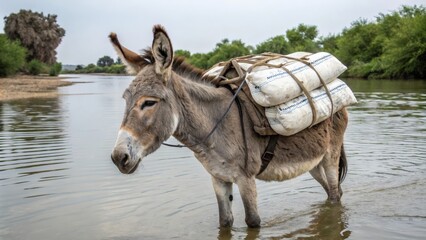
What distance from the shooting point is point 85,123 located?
51.3 feet

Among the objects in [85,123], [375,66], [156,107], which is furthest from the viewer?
[375,66]

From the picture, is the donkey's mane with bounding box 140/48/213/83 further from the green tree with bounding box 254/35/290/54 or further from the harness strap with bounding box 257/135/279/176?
the green tree with bounding box 254/35/290/54

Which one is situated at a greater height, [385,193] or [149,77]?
[149,77]

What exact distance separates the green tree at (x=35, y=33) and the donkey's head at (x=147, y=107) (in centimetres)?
9458

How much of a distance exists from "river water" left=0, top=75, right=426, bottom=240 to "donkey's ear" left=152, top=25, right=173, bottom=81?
4.79 ft

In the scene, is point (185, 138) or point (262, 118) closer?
point (185, 138)

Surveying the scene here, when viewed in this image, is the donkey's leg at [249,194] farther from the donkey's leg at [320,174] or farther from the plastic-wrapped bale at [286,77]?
the donkey's leg at [320,174]

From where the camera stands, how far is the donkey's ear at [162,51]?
3.95m

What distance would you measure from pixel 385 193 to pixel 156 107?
439 centimetres

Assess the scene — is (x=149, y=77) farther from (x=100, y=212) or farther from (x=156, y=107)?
(x=100, y=212)

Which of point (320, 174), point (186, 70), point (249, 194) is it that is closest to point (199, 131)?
point (186, 70)

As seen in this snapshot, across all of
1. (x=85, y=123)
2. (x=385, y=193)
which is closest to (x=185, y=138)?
(x=385, y=193)

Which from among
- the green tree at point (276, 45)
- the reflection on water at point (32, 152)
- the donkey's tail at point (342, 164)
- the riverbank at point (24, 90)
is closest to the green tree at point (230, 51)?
the green tree at point (276, 45)

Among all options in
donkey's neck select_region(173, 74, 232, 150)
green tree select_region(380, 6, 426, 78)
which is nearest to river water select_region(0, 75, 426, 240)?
donkey's neck select_region(173, 74, 232, 150)
